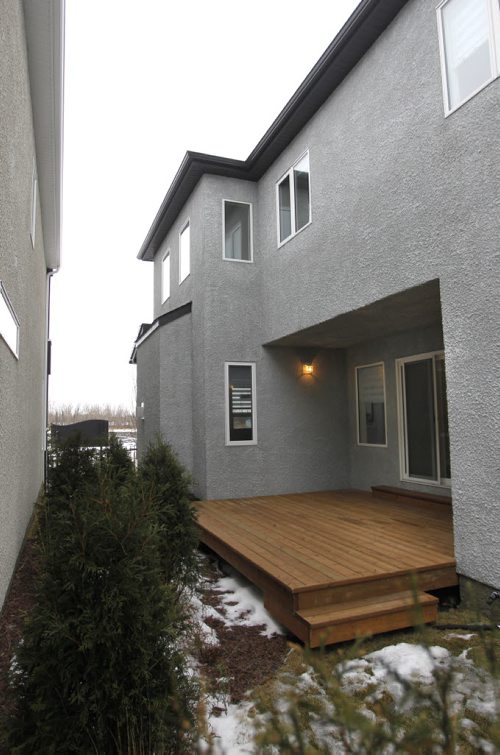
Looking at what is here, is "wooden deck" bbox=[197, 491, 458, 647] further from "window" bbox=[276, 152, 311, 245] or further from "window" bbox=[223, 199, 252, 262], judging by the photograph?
"window" bbox=[223, 199, 252, 262]

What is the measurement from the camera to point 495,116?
3852 mm

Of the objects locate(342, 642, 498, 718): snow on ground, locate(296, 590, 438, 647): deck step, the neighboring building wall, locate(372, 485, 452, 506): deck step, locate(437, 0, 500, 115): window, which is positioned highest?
locate(437, 0, 500, 115): window

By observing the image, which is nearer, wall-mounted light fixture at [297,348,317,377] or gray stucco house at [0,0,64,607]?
gray stucco house at [0,0,64,607]

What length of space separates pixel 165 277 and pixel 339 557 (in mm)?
8716

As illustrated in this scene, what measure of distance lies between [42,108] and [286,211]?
12.0ft

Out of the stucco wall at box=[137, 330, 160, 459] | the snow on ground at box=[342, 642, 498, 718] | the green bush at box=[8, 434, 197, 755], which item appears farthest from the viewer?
the stucco wall at box=[137, 330, 160, 459]

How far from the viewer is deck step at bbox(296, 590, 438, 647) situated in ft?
11.8

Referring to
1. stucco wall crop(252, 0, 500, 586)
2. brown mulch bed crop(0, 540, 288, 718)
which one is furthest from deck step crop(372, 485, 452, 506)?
brown mulch bed crop(0, 540, 288, 718)

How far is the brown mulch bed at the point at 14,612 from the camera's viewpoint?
2.85 meters

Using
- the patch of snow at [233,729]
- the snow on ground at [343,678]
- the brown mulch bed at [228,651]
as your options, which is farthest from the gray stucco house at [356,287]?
the patch of snow at [233,729]

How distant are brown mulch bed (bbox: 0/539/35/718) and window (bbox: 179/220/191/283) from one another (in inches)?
236

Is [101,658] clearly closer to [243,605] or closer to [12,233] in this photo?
[243,605]

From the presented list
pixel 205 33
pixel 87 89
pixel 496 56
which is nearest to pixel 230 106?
pixel 87 89

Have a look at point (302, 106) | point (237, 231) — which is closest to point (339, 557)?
point (302, 106)
